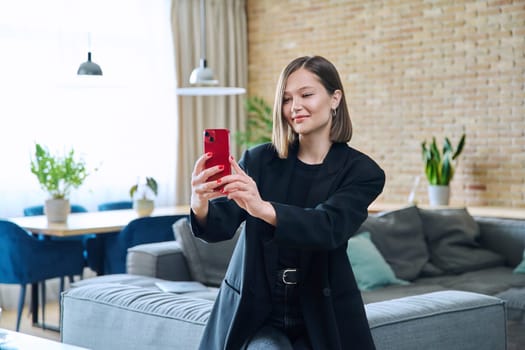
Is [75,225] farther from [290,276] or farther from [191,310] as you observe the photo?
[290,276]

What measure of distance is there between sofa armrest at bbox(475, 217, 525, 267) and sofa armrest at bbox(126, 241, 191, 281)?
2.16m

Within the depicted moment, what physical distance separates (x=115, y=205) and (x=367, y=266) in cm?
300

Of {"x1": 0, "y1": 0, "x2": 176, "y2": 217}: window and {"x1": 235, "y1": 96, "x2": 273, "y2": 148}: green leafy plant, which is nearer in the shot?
{"x1": 0, "y1": 0, "x2": 176, "y2": 217}: window

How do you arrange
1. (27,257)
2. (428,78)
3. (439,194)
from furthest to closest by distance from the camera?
(428,78), (439,194), (27,257)

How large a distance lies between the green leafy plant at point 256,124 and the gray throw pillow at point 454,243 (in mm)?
2643

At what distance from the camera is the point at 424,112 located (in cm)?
720

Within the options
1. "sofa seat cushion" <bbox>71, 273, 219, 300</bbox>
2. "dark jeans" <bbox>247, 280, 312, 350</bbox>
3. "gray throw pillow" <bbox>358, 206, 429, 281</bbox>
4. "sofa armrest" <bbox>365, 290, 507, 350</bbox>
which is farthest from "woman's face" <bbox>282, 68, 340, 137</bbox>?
"gray throw pillow" <bbox>358, 206, 429, 281</bbox>

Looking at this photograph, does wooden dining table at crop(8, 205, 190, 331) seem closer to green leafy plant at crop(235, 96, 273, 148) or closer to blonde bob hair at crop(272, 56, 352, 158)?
green leafy plant at crop(235, 96, 273, 148)

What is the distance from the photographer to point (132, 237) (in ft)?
17.6

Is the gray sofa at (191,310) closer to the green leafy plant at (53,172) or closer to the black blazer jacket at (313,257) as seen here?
the black blazer jacket at (313,257)

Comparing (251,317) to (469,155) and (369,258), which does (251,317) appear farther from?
(469,155)

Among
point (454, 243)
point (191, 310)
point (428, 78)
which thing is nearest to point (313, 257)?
point (191, 310)

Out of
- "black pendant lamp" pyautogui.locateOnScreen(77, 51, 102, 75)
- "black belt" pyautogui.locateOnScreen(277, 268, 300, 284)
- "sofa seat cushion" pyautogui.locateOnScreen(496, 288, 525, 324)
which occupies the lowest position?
"sofa seat cushion" pyautogui.locateOnScreen(496, 288, 525, 324)

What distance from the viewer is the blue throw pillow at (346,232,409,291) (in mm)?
4555
